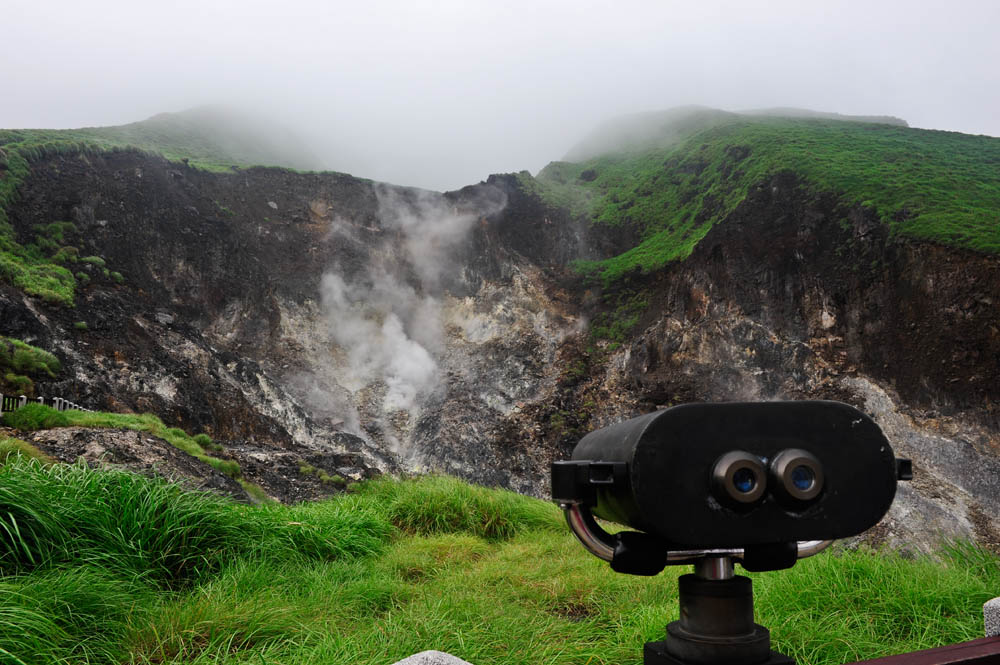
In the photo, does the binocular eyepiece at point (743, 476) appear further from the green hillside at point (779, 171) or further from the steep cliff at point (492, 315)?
the green hillside at point (779, 171)

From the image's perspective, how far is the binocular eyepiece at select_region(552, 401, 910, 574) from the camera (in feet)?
2.77

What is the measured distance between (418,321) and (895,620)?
76.3 feet

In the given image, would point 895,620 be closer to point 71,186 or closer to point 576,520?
point 576,520

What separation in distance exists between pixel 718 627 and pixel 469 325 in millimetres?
24094

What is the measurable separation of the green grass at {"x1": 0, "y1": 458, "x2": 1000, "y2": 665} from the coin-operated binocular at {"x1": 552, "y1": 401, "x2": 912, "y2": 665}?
1994mm

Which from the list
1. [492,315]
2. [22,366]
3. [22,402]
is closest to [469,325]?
[492,315]

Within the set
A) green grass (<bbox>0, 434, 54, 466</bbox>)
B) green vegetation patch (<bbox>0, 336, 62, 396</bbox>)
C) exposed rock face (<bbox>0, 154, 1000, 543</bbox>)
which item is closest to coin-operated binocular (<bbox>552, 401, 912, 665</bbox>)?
green grass (<bbox>0, 434, 54, 466</bbox>)

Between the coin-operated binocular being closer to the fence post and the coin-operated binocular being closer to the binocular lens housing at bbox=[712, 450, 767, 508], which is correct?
the binocular lens housing at bbox=[712, 450, 767, 508]

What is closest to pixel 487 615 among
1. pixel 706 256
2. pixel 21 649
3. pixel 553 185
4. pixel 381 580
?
pixel 381 580

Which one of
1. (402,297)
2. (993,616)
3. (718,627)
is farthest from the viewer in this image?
(402,297)

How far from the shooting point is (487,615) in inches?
129

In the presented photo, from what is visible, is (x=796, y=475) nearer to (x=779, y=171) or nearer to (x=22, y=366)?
(x=22, y=366)

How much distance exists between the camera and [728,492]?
0.82 meters

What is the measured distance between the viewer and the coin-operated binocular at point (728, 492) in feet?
2.77
